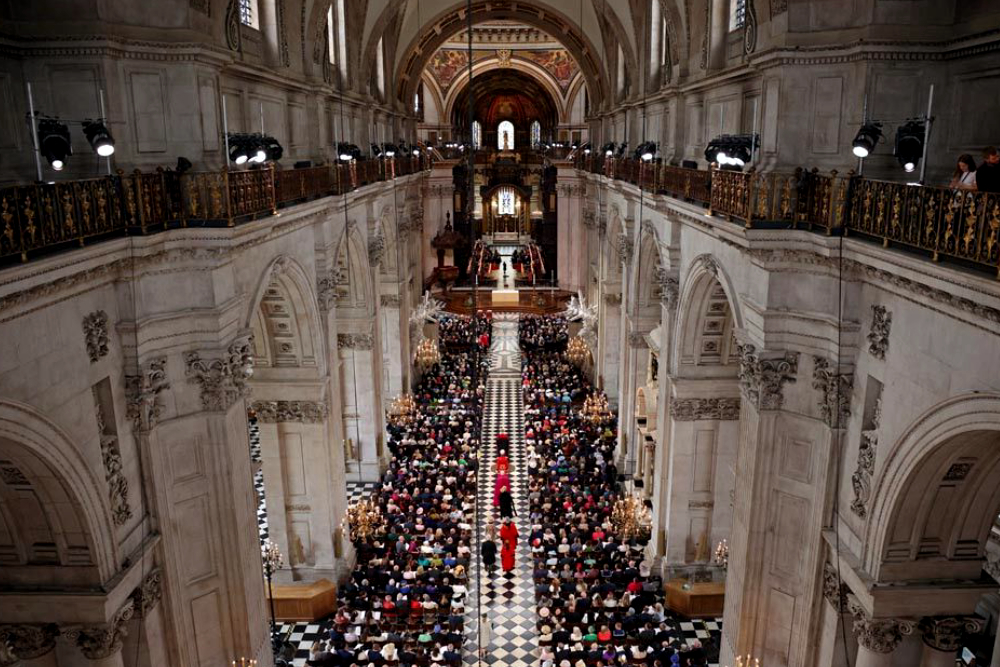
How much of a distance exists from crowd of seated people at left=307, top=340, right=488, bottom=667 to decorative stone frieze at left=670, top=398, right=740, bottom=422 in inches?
166

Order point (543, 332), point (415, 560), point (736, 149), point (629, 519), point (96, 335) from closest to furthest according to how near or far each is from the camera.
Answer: point (96, 335), point (736, 149), point (415, 560), point (629, 519), point (543, 332)

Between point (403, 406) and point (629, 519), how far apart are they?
10332 mm

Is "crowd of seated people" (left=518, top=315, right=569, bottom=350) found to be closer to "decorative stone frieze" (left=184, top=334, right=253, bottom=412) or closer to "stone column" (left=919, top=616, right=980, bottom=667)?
"decorative stone frieze" (left=184, top=334, right=253, bottom=412)

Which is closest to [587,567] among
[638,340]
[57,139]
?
[638,340]

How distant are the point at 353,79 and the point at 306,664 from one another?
14760 mm

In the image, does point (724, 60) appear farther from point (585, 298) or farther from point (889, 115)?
point (585, 298)

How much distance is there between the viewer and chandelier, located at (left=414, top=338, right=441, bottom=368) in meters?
32.3

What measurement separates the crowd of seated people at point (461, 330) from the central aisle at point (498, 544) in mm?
1624

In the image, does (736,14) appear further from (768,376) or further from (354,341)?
(354,341)

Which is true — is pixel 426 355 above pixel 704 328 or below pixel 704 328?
below

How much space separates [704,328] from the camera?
14961 mm

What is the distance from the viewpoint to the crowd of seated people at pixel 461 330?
118 feet

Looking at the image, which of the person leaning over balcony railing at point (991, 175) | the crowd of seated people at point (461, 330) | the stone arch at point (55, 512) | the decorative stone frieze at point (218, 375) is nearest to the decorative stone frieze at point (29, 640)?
the stone arch at point (55, 512)

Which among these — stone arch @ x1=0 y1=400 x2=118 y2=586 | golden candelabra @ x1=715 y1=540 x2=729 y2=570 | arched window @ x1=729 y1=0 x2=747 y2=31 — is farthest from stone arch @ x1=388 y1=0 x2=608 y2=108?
stone arch @ x1=0 y1=400 x2=118 y2=586
